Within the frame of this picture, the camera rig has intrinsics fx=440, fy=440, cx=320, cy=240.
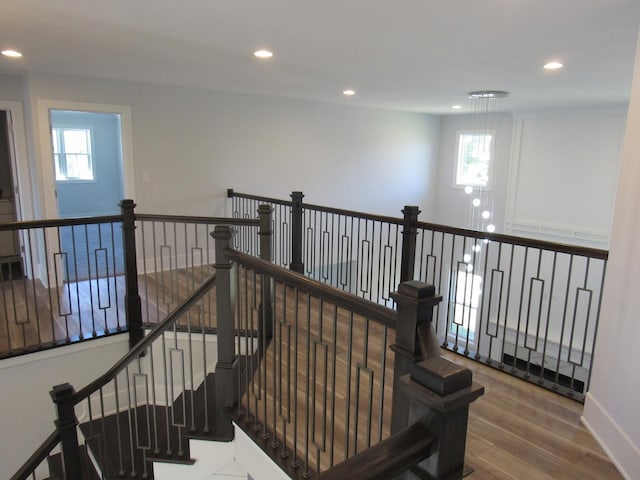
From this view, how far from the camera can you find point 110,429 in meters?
4.16

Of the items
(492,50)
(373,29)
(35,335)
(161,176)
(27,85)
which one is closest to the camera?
(373,29)

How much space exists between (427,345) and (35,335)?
3.94 metres

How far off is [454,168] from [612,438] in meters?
7.74

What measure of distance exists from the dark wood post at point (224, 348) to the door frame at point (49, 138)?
3.58 metres

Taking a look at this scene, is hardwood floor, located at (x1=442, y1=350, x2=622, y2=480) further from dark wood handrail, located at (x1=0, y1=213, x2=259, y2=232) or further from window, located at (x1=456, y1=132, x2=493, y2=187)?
window, located at (x1=456, y1=132, x2=493, y2=187)

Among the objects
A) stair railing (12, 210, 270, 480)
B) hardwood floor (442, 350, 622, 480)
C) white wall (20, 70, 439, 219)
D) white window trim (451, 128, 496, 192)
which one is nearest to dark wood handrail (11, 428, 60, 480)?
stair railing (12, 210, 270, 480)

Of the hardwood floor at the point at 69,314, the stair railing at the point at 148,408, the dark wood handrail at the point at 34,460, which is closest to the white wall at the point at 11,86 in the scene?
the hardwood floor at the point at 69,314

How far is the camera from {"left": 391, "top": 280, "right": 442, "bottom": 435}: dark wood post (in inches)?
54.0

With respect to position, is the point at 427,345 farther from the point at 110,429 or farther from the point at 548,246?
the point at 110,429

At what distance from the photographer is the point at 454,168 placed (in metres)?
9.44

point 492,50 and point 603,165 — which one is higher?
point 492,50

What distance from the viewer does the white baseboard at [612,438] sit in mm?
2096

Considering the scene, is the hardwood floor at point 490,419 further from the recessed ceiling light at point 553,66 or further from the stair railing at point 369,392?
the recessed ceiling light at point 553,66

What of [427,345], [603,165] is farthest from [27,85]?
[603,165]
